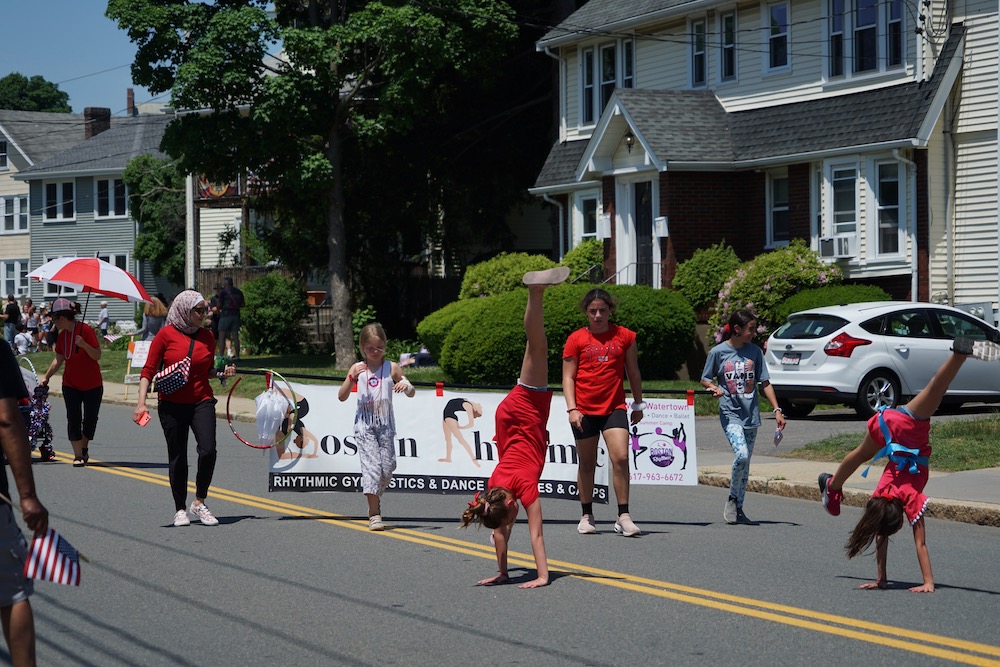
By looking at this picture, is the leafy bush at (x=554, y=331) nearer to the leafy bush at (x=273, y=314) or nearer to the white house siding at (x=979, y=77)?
the white house siding at (x=979, y=77)

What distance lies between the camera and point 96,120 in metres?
66.1

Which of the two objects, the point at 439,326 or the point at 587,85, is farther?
the point at 587,85

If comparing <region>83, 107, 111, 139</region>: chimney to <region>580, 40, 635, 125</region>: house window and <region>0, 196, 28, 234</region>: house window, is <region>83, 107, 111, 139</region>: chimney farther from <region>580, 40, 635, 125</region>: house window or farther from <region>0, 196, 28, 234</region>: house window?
<region>580, 40, 635, 125</region>: house window

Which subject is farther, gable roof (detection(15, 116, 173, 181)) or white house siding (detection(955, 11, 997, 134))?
gable roof (detection(15, 116, 173, 181))

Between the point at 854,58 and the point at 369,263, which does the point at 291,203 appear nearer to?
the point at 369,263

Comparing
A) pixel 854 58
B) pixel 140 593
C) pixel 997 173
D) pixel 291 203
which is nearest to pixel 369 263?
pixel 291 203

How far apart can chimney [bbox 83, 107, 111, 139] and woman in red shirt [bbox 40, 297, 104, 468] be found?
5315 centimetres

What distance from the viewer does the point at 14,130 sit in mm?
67250

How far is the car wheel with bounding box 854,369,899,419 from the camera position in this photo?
19.1m

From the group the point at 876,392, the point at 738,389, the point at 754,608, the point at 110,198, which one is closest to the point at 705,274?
the point at 876,392

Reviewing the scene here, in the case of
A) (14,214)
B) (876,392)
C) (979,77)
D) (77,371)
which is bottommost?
(876,392)

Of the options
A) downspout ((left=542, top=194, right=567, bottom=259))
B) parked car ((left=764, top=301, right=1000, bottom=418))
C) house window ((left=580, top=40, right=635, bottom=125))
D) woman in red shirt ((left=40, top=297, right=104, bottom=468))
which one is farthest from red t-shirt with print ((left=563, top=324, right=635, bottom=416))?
downspout ((left=542, top=194, right=567, bottom=259))

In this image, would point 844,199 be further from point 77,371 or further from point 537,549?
point 537,549

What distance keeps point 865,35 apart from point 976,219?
4398 millimetres
